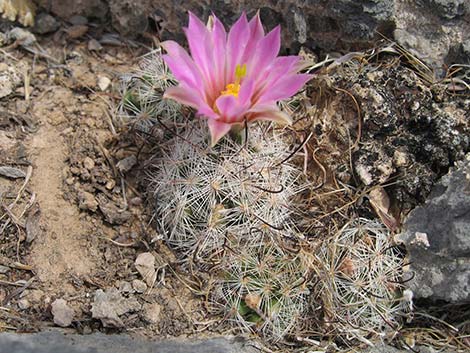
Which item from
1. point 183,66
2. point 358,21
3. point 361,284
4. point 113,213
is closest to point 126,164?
point 113,213

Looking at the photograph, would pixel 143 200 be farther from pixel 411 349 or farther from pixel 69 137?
pixel 411 349

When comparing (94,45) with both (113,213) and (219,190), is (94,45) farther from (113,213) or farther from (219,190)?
(219,190)

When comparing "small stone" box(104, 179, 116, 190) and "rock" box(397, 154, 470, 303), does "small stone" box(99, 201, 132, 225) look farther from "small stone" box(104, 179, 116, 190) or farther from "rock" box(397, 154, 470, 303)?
"rock" box(397, 154, 470, 303)

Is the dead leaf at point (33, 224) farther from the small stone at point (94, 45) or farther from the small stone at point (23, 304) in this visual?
the small stone at point (94, 45)

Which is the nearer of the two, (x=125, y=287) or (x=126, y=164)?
(x=125, y=287)

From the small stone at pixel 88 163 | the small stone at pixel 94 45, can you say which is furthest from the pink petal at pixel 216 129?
the small stone at pixel 94 45

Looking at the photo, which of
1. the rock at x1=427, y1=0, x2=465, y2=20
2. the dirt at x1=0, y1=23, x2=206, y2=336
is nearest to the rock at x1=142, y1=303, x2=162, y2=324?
the dirt at x1=0, y1=23, x2=206, y2=336

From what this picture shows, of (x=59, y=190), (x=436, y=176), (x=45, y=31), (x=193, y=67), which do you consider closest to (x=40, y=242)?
(x=59, y=190)
